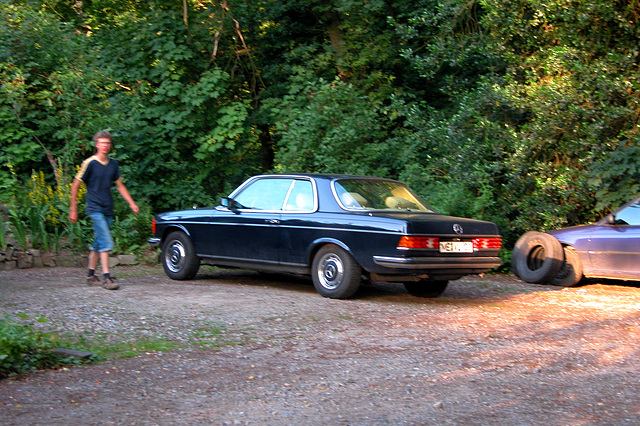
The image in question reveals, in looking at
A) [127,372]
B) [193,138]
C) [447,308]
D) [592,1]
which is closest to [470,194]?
[592,1]

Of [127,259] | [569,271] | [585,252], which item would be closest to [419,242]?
[585,252]

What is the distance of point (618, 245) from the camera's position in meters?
10.9

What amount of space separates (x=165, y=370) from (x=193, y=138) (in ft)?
37.6

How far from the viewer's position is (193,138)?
1664cm

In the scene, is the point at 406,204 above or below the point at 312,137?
below

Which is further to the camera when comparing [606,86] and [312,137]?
[312,137]

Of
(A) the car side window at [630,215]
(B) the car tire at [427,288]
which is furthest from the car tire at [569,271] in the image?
(B) the car tire at [427,288]

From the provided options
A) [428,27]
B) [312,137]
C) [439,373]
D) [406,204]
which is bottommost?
[439,373]

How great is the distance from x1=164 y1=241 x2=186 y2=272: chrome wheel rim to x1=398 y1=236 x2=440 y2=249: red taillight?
12.5 feet

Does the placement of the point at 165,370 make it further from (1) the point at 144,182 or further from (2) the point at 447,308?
(1) the point at 144,182

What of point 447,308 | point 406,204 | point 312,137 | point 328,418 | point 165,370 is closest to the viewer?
point 328,418

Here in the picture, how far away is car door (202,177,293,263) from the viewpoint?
9.77 metres

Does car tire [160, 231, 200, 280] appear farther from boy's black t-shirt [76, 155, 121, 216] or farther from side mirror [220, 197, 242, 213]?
boy's black t-shirt [76, 155, 121, 216]

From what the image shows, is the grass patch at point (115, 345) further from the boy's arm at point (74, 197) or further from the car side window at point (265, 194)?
the car side window at point (265, 194)
